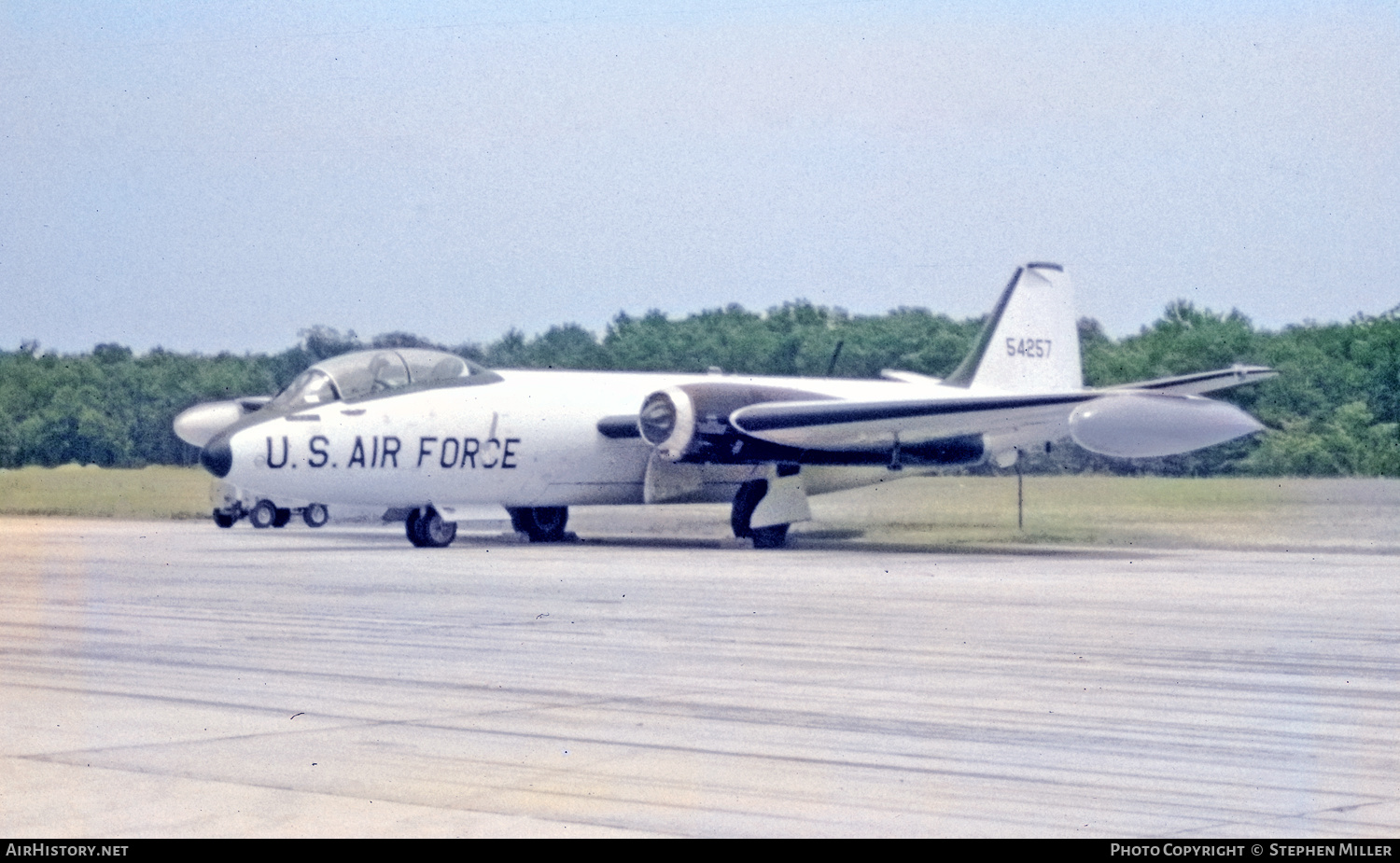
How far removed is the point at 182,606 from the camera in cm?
1666

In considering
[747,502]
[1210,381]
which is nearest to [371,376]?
[747,502]

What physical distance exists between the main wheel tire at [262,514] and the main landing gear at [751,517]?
1078 centimetres

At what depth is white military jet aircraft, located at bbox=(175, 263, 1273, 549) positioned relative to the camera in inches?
998

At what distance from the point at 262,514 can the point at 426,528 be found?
924 centimetres

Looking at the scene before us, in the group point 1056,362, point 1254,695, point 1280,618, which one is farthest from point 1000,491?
point 1254,695

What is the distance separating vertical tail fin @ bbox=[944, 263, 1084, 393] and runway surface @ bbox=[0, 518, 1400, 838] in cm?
1217

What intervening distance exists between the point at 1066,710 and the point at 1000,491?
29484 mm

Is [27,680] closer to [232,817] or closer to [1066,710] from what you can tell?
[232,817]

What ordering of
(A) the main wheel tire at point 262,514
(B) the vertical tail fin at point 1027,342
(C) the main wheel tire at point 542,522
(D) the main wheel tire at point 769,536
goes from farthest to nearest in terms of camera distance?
(A) the main wheel tire at point 262,514 < (B) the vertical tail fin at point 1027,342 < (C) the main wheel tire at point 542,522 < (D) the main wheel tire at point 769,536

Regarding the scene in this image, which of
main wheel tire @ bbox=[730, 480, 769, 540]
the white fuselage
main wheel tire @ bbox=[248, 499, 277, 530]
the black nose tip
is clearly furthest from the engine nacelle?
main wheel tire @ bbox=[248, 499, 277, 530]

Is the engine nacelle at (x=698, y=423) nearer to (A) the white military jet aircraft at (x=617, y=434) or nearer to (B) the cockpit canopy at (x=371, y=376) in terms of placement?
(A) the white military jet aircraft at (x=617, y=434)

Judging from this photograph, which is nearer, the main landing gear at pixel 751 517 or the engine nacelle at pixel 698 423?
the engine nacelle at pixel 698 423

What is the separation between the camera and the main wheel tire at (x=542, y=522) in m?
30.1

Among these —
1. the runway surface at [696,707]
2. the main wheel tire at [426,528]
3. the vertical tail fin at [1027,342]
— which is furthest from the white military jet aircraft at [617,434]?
the runway surface at [696,707]
